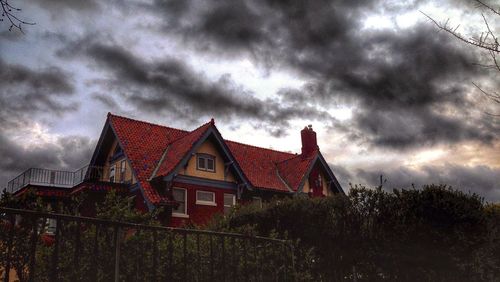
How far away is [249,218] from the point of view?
1650 cm

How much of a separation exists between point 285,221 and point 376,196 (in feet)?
10.3

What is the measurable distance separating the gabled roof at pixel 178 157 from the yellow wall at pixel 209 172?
0.81 metres

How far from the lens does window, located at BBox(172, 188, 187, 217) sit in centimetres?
2600

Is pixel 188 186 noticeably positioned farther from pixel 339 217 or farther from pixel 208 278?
pixel 208 278

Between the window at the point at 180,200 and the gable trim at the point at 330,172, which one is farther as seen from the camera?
the gable trim at the point at 330,172

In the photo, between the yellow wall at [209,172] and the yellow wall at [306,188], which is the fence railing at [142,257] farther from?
the yellow wall at [306,188]

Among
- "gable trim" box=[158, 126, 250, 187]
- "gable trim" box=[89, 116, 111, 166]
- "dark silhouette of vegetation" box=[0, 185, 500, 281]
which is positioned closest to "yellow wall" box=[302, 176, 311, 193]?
"gable trim" box=[158, 126, 250, 187]

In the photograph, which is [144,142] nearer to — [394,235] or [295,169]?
[295,169]

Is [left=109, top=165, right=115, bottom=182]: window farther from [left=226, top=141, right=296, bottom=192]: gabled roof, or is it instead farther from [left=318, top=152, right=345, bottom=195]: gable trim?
[left=318, top=152, right=345, bottom=195]: gable trim

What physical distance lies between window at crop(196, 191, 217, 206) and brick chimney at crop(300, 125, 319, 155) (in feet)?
32.5

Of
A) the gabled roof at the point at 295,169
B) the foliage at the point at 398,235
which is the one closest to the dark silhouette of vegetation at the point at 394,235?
the foliage at the point at 398,235

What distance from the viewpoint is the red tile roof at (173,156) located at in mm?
26328

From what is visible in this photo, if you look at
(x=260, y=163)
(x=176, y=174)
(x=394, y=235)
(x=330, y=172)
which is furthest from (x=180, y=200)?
(x=394, y=235)

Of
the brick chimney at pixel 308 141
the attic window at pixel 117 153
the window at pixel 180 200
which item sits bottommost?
the window at pixel 180 200
